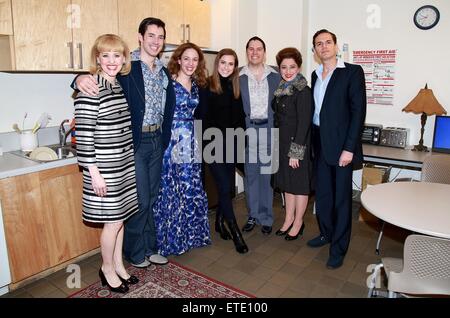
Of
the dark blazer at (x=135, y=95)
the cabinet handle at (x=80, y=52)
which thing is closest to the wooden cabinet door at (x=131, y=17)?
the cabinet handle at (x=80, y=52)

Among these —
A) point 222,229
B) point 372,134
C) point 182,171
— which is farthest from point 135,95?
point 372,134

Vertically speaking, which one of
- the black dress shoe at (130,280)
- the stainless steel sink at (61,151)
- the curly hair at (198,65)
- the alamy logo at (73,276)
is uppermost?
the curly hair at (198,65)

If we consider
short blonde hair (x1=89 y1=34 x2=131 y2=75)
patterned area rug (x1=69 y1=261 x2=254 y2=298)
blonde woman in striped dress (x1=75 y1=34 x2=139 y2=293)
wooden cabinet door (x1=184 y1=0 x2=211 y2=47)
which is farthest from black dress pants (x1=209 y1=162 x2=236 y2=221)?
wooden cabinet door (x1=184 y1=0 x2=211 y2=47)

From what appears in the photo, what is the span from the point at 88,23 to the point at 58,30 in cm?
24

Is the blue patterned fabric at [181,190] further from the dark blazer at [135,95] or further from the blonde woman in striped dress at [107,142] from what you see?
the blonde woman in striped dress at [107,142]

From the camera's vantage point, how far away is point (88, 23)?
2664 millimetres

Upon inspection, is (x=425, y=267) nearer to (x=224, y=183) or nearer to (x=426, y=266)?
(x=426, y=266)

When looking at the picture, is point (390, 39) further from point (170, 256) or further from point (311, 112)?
point (170, 256)

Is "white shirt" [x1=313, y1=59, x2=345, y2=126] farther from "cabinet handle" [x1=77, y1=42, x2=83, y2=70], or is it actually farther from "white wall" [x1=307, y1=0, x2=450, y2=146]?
"cabinet handle" [x1=77, y1=42, x2=83, y2=70]

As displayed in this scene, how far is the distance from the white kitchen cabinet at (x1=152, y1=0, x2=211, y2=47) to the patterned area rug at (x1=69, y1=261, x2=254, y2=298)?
2089 millimetres

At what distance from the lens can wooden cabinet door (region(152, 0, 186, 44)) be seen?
321 centimetres

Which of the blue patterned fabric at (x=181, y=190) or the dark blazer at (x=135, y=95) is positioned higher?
the dark blazer at (x=135, y=95)

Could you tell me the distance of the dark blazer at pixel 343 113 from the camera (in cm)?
252

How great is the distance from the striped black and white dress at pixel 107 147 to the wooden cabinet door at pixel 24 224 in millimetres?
511
